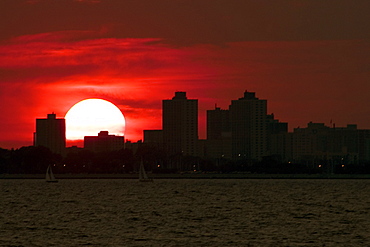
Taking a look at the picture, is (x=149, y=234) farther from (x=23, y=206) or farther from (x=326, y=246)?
(x=23, y=206)

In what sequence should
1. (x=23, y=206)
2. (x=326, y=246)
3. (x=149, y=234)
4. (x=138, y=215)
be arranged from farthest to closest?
(x=23, y=206)
(x=138, y=215)
(x=149, y=234)
(x=326, y=246)

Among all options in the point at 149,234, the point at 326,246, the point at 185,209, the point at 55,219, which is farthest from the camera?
the point at 185,209

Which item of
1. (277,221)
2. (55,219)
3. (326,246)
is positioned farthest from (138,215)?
(326,246)

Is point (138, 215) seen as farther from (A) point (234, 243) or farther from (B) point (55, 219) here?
(A) point (234, 243)

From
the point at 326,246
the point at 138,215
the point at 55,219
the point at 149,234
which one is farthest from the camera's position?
the point at 138,215

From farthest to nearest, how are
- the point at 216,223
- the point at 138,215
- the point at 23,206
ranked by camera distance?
1. the point at 23,206
2. the point at 138,215
3. the point at 216,223

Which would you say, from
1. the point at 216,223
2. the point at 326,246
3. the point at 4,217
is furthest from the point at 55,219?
the point at 326,246

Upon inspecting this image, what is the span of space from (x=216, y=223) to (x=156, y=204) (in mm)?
45295

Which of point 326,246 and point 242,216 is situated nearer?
point 326,246

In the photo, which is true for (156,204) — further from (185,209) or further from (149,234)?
(149,234)

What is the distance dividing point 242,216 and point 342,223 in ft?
53.9

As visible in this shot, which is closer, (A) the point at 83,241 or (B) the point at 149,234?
(A) the point at 83,241

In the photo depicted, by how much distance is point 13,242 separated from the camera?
74938 mm

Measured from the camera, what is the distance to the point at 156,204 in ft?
463
